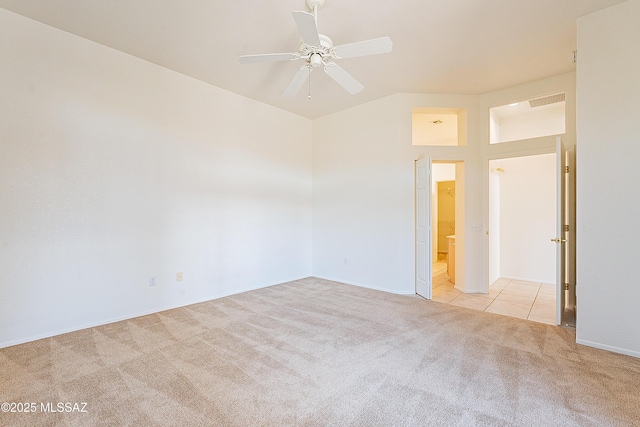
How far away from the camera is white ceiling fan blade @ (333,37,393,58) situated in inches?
86.9

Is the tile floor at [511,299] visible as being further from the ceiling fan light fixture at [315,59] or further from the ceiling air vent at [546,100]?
the ceiling fan light fixture at [315,59]

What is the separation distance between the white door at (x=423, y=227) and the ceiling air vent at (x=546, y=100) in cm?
192

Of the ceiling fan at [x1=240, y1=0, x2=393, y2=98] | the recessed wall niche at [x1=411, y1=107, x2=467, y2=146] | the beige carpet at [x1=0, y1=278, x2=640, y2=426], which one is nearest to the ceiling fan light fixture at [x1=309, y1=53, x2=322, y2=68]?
the ceiling fan at [x1=240, y1=0, x2=393, y2=98]

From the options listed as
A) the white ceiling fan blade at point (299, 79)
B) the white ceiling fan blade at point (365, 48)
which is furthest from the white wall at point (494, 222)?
the white ceiling fan blade at point (299, 79)

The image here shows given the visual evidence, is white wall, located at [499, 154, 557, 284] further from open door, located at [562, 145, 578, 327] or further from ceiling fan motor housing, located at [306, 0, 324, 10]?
ceiling fan motor housing, located at [306, 0, 324, 10]

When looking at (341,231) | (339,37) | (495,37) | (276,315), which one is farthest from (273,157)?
(495,37)

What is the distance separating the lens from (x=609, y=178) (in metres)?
2.56

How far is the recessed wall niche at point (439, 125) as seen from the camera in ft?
14.9

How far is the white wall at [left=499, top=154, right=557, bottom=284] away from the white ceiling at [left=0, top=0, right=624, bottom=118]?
2.06 metres

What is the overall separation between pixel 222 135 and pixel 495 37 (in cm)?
380

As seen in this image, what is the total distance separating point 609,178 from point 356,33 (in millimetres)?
2894

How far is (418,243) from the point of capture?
442 cm

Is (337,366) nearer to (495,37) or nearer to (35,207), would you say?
(35,207)

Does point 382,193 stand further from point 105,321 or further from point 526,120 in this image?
point 105,321
